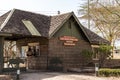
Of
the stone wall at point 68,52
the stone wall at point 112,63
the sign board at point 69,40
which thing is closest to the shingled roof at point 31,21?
the stone wall at point 68,52

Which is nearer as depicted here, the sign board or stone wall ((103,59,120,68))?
the sign board

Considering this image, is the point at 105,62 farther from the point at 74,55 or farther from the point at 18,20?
the point at 18,20

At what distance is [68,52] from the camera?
30.2 metres

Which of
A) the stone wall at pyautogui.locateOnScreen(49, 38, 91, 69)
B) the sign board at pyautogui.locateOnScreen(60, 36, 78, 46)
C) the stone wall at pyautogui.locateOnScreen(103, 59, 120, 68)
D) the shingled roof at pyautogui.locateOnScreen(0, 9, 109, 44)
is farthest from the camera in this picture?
the stone wall at pyautogui.locateOnScreen(103, 59, 120, 68)

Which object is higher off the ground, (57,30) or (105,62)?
(57,30)

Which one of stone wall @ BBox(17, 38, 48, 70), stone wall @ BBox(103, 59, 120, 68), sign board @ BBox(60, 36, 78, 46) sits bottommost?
stone wall @ BBox(103, 59, 120, 68)

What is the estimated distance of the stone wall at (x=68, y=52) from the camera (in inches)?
1131

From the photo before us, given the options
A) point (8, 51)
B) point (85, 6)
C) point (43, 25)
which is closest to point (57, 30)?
point (43, 25)

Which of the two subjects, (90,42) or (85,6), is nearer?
(90,42)

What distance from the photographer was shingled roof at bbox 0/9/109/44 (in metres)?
25.8

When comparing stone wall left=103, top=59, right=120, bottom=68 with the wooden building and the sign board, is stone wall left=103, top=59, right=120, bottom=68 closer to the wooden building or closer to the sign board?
the wooden building

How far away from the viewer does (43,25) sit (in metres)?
29.9

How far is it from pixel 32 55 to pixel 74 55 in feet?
15.4

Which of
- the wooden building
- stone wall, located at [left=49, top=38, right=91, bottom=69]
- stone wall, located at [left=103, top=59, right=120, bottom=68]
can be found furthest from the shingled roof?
stone wall, located at [left=103, top=59, right=120, bottom=68]
